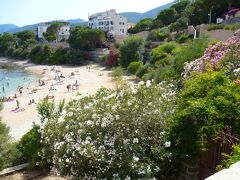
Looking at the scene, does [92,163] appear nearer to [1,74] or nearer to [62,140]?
[62,140]

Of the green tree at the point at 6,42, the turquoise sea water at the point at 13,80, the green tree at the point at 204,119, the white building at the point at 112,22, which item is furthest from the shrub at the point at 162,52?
the green tree at the point at 6,42

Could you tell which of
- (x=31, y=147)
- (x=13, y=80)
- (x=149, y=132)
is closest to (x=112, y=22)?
(x=13, y=80)

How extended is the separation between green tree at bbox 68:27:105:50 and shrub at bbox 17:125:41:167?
66135mm

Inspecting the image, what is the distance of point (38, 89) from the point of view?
49.0 meters

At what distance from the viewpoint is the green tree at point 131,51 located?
189 feet

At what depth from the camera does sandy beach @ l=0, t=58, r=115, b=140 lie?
30823mm

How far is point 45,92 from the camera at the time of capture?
46.4m

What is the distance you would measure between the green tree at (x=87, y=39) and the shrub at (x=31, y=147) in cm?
6614

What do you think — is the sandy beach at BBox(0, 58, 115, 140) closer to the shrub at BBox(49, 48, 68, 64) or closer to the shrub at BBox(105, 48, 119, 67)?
the shrub at BBox(105, 48, 119, 67)

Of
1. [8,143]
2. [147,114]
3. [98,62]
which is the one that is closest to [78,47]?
[98,62]

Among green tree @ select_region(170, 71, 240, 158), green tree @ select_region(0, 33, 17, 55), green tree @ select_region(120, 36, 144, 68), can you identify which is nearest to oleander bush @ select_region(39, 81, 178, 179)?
green tree @ select_region(170, 71, 240, 158)

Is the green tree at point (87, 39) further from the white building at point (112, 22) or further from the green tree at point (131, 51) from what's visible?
the white building at point (112, 22)

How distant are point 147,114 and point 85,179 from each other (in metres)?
2.20

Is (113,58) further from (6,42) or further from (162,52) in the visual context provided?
(6,42)
